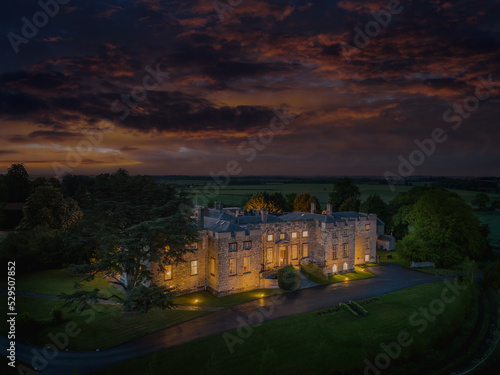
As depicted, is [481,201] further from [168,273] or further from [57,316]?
[57,316]

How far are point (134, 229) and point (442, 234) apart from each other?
38837 mm

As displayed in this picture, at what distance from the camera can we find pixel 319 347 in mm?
21062

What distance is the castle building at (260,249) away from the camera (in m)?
31.5

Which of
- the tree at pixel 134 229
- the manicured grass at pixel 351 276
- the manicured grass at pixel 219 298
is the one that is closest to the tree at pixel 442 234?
the manicured grass at pixel 351 276

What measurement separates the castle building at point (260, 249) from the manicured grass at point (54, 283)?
300 inches

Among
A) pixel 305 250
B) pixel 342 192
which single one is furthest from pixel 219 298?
pixel 342 192

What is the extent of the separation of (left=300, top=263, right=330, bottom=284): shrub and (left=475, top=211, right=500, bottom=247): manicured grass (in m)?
39.8

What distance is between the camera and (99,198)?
1044 inches

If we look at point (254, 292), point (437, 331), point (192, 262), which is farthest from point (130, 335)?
point (437, 331)

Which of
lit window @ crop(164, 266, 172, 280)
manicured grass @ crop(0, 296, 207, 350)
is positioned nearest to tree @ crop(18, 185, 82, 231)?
manicured grass @ crop(0, 296, 207, 350)

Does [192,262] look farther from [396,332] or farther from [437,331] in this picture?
[437,331]

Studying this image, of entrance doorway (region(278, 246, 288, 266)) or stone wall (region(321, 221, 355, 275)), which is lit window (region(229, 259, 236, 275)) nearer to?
entrance doorway (region(278, 246, 288, 266))

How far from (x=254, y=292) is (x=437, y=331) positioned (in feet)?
54.8

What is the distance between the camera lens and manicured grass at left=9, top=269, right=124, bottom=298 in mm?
31438
